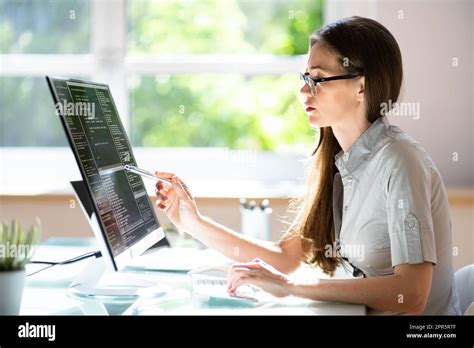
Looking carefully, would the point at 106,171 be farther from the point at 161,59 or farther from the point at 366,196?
the point at 161,59

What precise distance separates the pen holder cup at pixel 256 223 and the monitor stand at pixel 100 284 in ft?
1.90

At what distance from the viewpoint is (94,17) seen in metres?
2.84

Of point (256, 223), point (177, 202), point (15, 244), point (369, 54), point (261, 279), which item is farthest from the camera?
point (256, 223)

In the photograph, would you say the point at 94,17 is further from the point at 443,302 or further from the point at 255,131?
the point at 443,302

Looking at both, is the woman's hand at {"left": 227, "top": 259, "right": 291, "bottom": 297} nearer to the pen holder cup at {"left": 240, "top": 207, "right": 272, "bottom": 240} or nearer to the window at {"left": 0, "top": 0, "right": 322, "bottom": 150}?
the pen holder cup at {"left": 240, "top": 207, "right": 272, "bottom": 240}

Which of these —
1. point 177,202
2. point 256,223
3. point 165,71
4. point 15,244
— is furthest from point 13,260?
point 165,71

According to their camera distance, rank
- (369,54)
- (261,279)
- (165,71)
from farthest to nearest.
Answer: (165,71) → (369,54) → (261,279)

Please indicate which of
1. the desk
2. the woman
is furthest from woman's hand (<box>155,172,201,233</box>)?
the desk

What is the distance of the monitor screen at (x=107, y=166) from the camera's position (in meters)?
1.11

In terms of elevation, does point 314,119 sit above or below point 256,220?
above

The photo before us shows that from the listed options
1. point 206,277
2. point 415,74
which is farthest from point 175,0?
point 206,277

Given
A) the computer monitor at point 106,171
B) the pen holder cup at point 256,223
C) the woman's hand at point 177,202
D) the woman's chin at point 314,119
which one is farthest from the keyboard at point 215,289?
the pen holder cup at point 256,223

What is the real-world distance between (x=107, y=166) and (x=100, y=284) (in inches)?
10.1

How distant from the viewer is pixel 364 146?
51.6 inches
